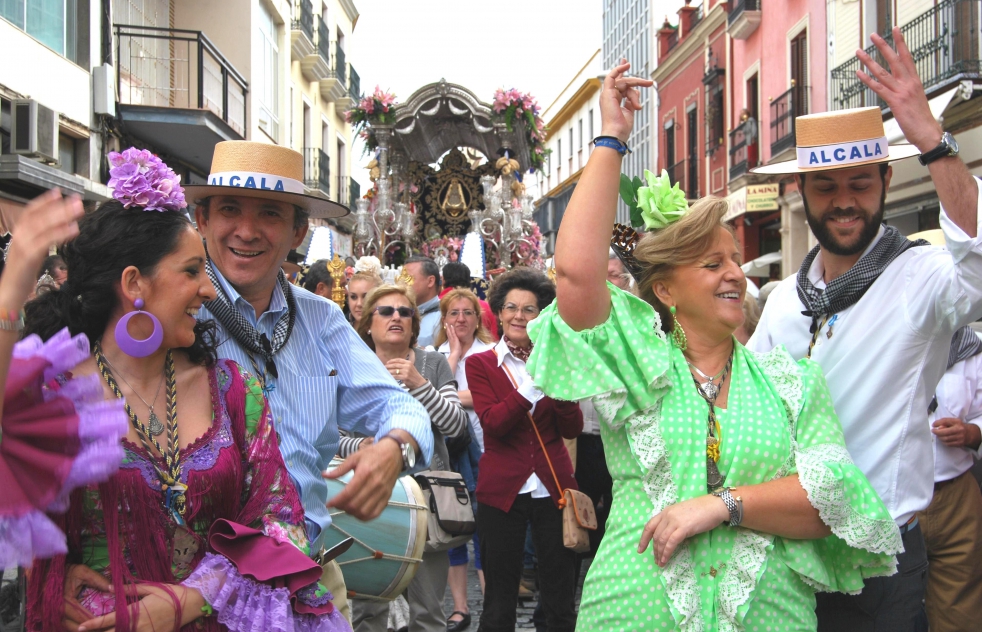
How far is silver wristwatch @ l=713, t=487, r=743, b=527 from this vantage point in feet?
8.19

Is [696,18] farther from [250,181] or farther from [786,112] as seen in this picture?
[250,181]

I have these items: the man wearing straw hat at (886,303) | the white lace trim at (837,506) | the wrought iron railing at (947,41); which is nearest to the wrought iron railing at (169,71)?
the wrought iron railing at (947,41)

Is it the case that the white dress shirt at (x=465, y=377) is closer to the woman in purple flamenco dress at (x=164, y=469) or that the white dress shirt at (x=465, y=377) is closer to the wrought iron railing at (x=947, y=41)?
the woman in purple flamenco dress at (x=164, y=469)

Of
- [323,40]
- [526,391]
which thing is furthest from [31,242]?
[323,40]

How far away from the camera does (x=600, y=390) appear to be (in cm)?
257

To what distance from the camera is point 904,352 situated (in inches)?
115

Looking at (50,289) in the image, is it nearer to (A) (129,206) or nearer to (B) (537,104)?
(A) (129,206)

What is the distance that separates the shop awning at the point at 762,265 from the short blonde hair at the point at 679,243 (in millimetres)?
19370

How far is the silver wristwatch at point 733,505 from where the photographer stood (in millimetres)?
2496

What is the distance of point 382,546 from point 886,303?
225 cm

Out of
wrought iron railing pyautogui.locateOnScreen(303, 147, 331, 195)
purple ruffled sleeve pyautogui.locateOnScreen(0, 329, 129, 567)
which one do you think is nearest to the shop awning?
wrought iron railing pyautogui.locateOnScreen(303, 147, 331, 195)

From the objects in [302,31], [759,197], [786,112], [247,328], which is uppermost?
[302,31]

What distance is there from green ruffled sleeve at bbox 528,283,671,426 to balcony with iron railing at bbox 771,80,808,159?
18.1 meters

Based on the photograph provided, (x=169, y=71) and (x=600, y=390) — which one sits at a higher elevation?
(x=169, y=71)
